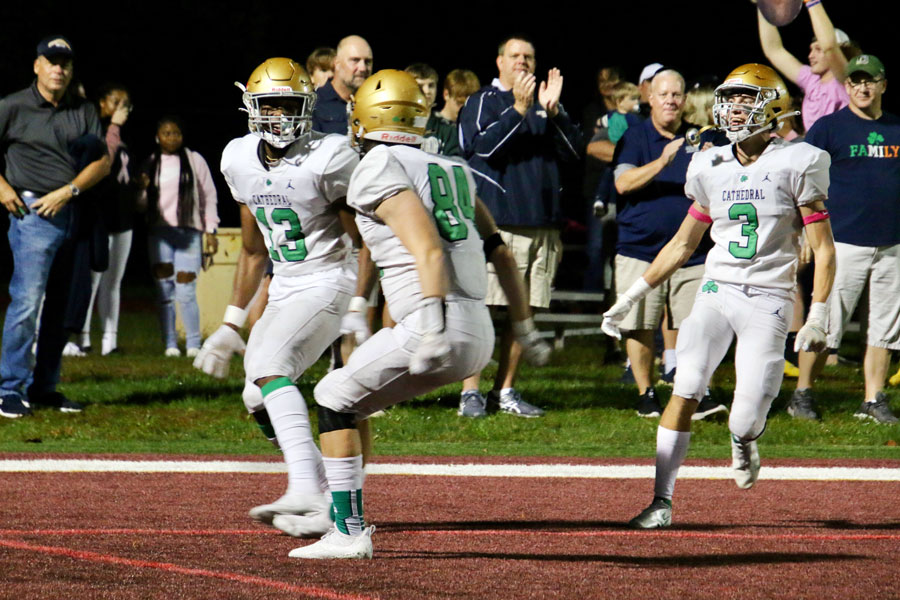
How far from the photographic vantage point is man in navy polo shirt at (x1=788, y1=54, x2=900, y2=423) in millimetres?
8102

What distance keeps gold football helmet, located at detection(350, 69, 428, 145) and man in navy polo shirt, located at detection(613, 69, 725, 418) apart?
3493 millimetres

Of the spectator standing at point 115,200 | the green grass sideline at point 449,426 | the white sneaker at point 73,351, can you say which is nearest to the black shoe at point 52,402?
the green grass sideline at point 449,426

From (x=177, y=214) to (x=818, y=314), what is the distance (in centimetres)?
633

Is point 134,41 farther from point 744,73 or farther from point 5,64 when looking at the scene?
point 744,73

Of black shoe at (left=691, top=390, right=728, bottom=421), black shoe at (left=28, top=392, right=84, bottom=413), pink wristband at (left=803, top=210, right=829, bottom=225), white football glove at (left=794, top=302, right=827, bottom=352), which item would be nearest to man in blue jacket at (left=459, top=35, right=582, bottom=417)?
black shoe at (left=691, top=390, right=728, bottom=421)

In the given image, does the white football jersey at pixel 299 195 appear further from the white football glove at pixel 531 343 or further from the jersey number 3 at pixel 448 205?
the white football glove at pixel 531 343

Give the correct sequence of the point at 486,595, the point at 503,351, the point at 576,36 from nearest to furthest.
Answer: the point at 486,595, the point at 503,351, the point at 576,36

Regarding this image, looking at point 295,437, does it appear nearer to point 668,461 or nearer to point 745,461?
point 668,461

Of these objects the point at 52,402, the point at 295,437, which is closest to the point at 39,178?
the point at 52,402

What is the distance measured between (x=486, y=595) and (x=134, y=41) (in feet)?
68.1

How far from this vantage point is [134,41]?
23.5 metres

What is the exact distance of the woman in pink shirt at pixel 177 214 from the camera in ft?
34.9

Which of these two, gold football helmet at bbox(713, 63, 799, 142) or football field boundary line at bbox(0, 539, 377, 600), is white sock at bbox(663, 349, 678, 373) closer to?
gold football helmet at bbox(713, 63, 799, 142)

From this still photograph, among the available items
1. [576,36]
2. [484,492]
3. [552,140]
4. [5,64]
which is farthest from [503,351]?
[5,64]
